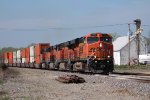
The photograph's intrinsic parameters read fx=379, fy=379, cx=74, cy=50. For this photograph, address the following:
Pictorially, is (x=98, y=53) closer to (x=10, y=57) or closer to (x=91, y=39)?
(x=91, y=39)

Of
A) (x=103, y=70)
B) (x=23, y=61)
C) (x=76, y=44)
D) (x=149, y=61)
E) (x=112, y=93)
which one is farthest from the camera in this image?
(x=149, y=61)

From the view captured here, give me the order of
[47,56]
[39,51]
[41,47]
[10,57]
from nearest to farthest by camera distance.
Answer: [47,56]
[39,51]
[41,47]
[10,57]

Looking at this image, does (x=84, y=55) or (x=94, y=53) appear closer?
(x=94, y=53)

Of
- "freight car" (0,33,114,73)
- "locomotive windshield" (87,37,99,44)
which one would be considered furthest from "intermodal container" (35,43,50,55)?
"locomotive windshield" (87,37,99,44)

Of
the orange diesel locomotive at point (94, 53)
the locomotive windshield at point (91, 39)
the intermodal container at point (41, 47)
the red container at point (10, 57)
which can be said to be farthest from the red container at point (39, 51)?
the locomotive windshield at point (91, 39)

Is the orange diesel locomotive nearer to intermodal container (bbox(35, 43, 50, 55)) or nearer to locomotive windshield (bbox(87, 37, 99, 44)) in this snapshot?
locomotive windshield (bbox(87, 37, 99, 44))

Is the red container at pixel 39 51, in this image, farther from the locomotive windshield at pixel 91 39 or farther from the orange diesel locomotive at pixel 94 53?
the locomotive windshield at pixel 91 39

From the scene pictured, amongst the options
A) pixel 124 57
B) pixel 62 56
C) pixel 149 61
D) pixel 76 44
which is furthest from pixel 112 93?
pixel 124 57

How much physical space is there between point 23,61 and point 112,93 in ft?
158

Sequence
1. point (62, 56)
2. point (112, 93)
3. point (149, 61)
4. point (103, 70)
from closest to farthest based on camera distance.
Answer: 1. point (112, 93)
2. point (103, 70)
3. point (62, 56)
4. point (149, 61)

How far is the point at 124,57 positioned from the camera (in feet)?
260

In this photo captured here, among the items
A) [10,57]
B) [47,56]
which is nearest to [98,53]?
[47,56]

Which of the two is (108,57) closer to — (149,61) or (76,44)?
(76,44)

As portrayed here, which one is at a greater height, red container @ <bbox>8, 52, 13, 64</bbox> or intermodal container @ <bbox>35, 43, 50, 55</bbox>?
intermodal container @ <bbox>35, 43, 50, 55</bbox>
